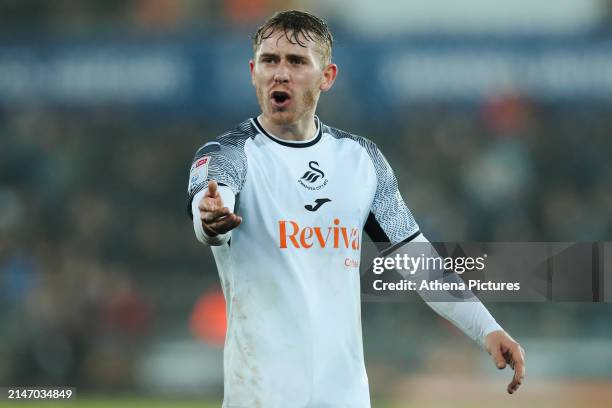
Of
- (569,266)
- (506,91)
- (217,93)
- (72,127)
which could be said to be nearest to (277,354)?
(569,266)

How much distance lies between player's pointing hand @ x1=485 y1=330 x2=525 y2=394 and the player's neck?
1123 millimetres

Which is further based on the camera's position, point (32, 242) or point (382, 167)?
point (32, 242)

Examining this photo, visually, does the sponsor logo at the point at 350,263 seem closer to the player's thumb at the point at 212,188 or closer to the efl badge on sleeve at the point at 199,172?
the efl badge on sleeve at the point at 199,172

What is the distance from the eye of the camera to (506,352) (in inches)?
183

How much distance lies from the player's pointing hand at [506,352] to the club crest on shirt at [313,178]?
944 millimetres

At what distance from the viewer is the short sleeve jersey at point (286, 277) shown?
14.3 ft

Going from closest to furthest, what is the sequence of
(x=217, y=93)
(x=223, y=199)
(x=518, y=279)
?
(x=223, y=199), (x=518, y=279), (x=217, y=93)

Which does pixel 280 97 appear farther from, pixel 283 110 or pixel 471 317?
pixel 471 317

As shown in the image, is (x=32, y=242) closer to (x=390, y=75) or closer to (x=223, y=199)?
(x=390, y=75)

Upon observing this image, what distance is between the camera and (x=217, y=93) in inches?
528

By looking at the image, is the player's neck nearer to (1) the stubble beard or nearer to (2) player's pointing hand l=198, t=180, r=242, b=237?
(1) the stubble beard

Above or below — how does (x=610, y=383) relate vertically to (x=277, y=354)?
above

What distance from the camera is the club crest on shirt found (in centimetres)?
454

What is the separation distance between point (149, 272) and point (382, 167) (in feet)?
29.9
